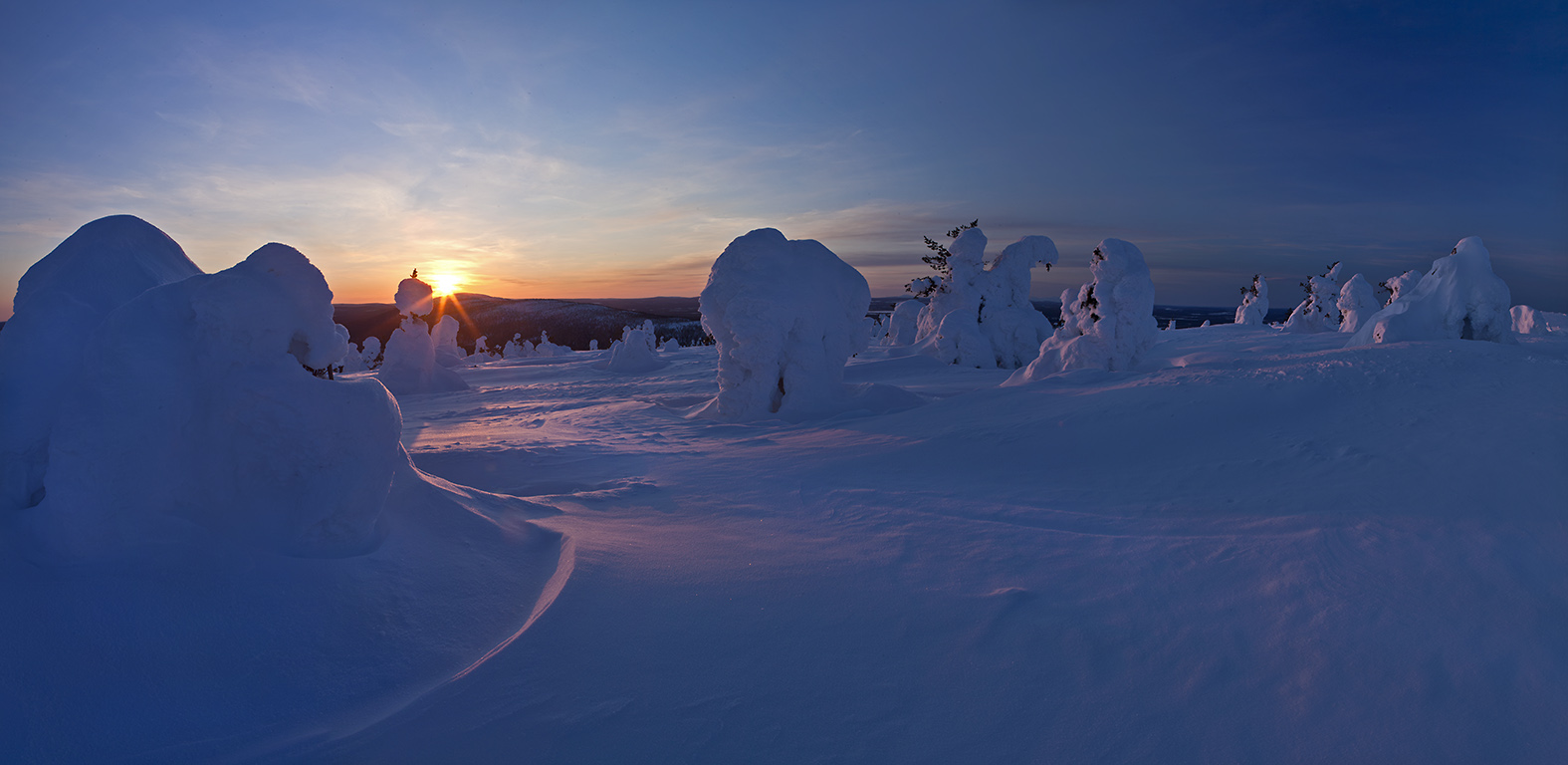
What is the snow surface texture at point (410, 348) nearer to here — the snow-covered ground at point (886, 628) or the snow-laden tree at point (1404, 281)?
the snow-covered ground at point (886, 628)

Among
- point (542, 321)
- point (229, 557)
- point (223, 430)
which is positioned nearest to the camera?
point (229, 557)

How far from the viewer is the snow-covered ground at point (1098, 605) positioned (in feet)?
9.91

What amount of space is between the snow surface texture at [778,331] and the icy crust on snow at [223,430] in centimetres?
1016

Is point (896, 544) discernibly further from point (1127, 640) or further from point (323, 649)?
point (323, 649)

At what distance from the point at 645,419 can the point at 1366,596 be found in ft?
43.1

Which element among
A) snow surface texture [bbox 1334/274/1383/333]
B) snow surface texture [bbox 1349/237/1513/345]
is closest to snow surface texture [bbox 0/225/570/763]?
snow surface texture [bbox 1349/237/1513/345]

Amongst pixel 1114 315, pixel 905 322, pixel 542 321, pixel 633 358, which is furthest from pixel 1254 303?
pixel 542 321

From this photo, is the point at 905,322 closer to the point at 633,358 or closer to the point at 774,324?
the point at 633,358

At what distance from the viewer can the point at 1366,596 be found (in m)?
3.93

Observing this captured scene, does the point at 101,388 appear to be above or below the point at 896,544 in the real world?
above

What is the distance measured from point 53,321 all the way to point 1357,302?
44559 millimetres

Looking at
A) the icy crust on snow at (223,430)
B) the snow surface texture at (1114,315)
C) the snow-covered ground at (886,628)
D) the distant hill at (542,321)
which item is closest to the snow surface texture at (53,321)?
the icy crust on snow at (223,430)

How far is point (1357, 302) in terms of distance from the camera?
3197 centimetres

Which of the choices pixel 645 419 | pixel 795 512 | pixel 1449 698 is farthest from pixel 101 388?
pixel 645 419
